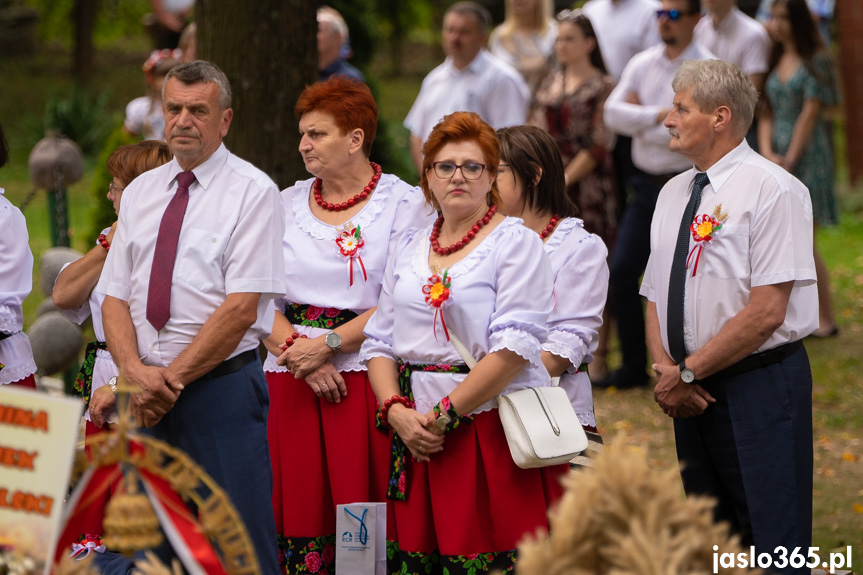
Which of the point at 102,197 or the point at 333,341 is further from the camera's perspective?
the point at 102,197

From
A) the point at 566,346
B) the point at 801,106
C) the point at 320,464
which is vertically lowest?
the point at 320,464

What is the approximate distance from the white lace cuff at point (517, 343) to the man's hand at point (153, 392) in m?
1.09

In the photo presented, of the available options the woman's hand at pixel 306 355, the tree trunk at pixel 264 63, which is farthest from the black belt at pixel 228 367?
the tree trunk at pixel 264 63

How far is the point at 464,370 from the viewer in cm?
399

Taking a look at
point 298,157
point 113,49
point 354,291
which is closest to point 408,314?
point 354,291

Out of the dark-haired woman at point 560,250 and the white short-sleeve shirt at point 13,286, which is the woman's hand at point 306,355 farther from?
the white short-sleeve shirt at point 13,286

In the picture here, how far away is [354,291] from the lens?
454 centimetres

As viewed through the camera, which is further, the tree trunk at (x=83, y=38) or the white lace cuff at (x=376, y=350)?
the tree trunk at (x=83, y=38)

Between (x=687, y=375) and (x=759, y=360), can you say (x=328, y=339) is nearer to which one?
(x=687, y=375)

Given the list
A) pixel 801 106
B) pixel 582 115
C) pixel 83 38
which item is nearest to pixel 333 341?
pixel 582 115

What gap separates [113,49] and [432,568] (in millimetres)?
32118

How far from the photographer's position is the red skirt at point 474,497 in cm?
393

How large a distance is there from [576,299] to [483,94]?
13.2ft

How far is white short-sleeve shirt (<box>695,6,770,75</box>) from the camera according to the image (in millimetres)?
8617
